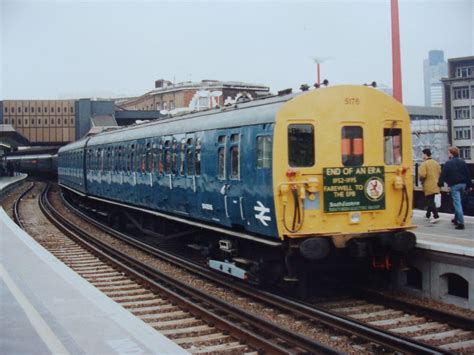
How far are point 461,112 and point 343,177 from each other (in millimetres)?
42246

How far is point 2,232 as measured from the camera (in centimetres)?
1625

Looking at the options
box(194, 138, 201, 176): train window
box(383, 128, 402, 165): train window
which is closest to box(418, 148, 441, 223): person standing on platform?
box(383, 128, 402, 165): train window

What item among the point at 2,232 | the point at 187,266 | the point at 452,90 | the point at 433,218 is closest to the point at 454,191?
the point at 433,218

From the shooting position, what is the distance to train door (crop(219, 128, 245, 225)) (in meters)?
10.2

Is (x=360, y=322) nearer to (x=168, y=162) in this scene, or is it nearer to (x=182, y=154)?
(x=182, y=154)

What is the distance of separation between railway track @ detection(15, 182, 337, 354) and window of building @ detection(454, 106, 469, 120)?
127ft

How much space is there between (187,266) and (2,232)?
20.0 feet

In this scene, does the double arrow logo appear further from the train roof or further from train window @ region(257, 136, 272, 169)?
the train roof

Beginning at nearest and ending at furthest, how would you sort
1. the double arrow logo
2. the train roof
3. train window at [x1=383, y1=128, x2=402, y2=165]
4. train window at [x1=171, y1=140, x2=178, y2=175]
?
the double arrow logo
the train roof
train window at [x1=383, y1=128, x2=402, y2=165]
train window at [x1=171, y1=140, x2=178, y2=175]

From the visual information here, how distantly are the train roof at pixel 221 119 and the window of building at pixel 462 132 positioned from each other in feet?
117

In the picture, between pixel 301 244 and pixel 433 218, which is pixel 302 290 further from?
pixel 433 218

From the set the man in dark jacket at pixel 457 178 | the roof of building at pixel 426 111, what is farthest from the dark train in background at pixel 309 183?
the roof of building at pixel 426 111

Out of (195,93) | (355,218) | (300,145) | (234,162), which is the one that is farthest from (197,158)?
(195,93)

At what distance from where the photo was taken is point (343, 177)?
9.27 m
